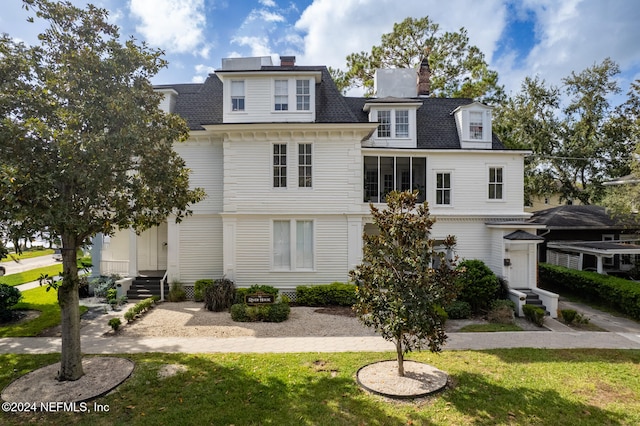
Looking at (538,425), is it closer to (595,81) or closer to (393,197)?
(393,197)

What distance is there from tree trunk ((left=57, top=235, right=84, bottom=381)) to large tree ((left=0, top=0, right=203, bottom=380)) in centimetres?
2

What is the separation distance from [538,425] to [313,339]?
5.90 m

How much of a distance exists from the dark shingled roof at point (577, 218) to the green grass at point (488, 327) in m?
11.2

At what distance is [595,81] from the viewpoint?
2786cm

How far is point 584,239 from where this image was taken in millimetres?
20453

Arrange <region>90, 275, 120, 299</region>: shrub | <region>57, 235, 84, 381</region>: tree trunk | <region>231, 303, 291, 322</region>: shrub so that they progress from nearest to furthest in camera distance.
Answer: <region>57, 235, 84, 381</region>: tree trunk → <region>231, 303, 291, 322</region>: shrub → <region>90, 275, 120, 299</region>: shrub

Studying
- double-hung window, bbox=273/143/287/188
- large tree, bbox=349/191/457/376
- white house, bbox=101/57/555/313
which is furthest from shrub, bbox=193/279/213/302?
large tree, bbox=349/191/457/376

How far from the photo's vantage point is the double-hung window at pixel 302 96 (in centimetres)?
1480

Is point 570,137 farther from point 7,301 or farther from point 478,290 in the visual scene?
point 7,301

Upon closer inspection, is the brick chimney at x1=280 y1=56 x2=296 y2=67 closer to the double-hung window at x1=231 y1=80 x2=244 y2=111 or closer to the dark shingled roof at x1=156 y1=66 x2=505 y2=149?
the dark shingled roof at x1=156 y1=66 x2=505 y2=149

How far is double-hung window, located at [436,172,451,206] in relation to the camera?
16688mm

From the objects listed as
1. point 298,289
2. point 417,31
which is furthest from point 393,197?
point 417,31

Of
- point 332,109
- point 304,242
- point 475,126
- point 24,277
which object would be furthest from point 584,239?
point 24,277

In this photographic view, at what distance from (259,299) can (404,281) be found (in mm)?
6710
